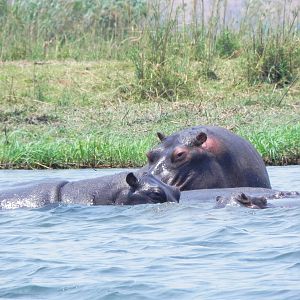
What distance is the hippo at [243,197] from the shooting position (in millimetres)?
7633

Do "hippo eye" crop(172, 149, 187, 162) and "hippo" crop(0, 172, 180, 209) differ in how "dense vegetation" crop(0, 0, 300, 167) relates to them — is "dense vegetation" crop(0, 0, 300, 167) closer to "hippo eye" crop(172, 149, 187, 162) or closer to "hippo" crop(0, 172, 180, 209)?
"hippo eye" crop(172, 149, 187, 162)

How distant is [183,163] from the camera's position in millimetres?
8617

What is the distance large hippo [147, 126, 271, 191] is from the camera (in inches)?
338

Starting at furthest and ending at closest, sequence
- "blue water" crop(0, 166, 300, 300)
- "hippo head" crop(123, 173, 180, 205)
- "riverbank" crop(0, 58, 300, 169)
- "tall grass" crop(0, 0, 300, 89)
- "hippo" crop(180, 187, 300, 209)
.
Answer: "tall grass" crop(0, 0, 300, 89) → "riverbank" crop(0, 58, 300, 169) → "hippo head" crop(123, 173, 180, 205) → "hippo" crop(180, 187, 300, 209) → "blue water" crop(0, 166, 300, 300)

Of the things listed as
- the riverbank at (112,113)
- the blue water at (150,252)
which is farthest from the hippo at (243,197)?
the riverbank at (112,113)

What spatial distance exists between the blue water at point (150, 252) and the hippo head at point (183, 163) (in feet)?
2.23

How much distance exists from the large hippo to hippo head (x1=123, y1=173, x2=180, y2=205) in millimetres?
569

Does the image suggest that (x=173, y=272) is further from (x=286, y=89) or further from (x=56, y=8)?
(x=56, y=8)

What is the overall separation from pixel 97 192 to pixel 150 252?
1.94 metres

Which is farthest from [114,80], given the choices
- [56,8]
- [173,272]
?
[173,272]

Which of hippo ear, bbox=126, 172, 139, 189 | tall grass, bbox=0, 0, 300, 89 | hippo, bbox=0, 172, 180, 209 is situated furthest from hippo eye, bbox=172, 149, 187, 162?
tall grass, bbox=0, 0, 300, 89

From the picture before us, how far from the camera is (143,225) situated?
24.3 ft

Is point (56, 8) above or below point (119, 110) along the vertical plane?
above

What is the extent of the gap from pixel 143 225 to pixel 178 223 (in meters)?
0.23
